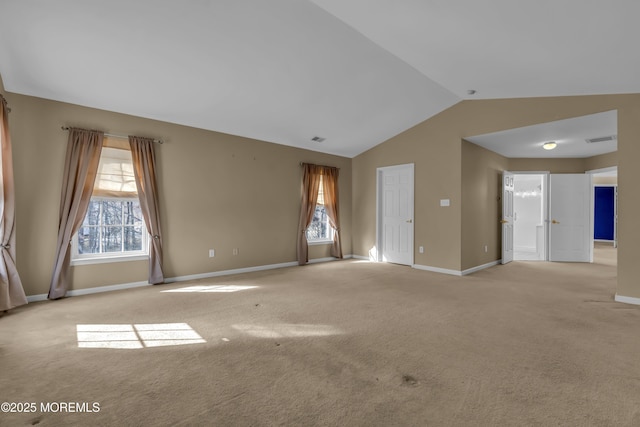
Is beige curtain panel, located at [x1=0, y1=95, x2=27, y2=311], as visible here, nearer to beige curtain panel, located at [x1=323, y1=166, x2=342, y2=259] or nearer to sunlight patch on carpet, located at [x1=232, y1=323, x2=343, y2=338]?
sunlight patch on carpet, located at [x1=232, y1=323, x2=343, y2=338]

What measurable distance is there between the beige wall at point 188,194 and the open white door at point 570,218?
4.69 meters

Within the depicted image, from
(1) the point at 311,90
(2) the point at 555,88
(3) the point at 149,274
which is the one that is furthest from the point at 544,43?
(3) the point at 149,274

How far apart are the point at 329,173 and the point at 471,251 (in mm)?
3250

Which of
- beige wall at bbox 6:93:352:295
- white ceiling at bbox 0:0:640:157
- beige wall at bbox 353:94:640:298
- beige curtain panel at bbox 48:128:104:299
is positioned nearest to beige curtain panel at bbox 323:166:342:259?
beige wall at bbox 6:93:352:295

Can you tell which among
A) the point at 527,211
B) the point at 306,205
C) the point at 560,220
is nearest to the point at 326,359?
the point at 306,205

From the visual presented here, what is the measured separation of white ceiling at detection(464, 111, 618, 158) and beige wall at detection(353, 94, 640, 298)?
0.19 m

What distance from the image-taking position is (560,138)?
5.35 m

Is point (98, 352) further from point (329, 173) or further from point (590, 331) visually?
point (329, 173)

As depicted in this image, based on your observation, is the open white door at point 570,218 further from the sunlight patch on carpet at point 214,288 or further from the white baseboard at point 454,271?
the sunlight patch on carpet at point 214,288

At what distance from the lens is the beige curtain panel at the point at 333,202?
22.3 feet

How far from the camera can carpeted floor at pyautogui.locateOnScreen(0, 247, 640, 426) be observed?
174 cm

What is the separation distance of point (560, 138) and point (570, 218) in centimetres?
256

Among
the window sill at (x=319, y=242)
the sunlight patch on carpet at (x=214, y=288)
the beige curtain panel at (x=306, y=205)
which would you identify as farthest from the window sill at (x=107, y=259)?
the window sill at (x=319, y=242)

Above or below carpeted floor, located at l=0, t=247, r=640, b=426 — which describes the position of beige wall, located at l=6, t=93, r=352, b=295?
above
